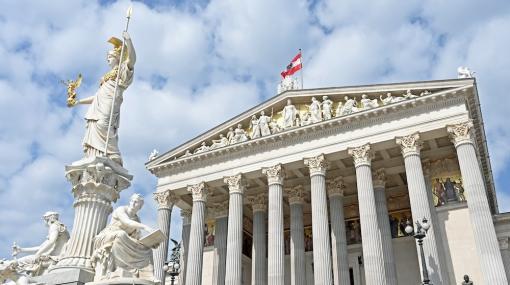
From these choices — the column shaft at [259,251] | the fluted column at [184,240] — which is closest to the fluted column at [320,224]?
the column shaft at [259,251]

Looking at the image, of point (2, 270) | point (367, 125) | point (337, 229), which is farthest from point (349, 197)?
point (2, 270)

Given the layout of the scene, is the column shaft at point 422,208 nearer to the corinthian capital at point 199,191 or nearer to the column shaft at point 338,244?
the column shaft at point 338,244

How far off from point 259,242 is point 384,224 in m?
8.78

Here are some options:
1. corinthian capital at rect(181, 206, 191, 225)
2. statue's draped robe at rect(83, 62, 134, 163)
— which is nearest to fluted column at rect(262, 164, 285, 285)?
corinthian capital at rect(181, 206, 191, 225)

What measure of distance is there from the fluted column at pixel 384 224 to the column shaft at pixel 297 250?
16.9 feet

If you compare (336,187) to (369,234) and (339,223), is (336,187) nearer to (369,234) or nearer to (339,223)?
(339,223)

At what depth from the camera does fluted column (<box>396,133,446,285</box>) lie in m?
23.7

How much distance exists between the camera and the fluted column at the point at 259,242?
32.2 meters

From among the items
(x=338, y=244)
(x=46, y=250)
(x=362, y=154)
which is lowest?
(x=46, y=250)

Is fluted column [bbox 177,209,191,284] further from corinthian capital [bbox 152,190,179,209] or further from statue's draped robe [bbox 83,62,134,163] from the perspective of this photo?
statue's draped robe [bbox 83,62,134,163]

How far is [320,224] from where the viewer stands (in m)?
27.4

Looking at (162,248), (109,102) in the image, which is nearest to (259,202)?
(162,248)

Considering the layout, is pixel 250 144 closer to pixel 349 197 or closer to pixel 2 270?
pixel 349 197

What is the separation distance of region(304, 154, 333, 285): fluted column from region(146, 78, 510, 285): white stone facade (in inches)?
2.3
